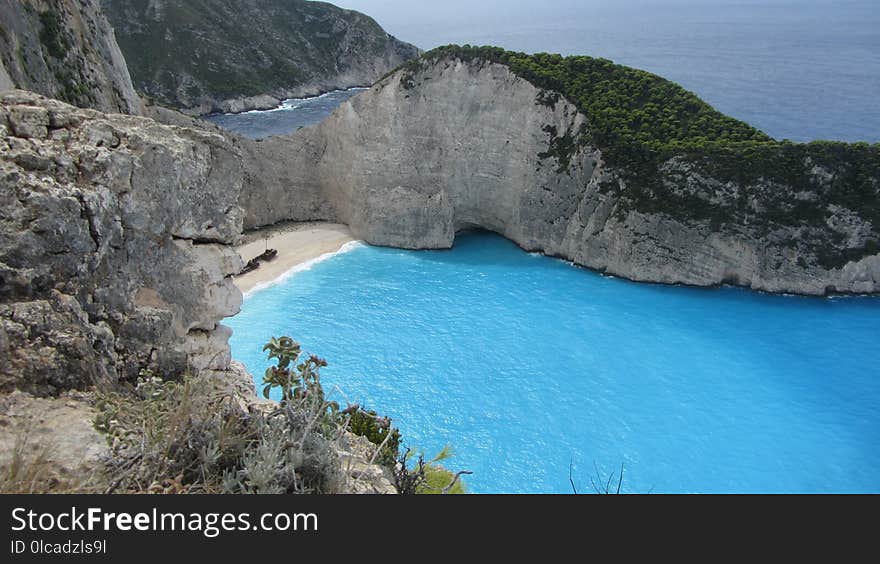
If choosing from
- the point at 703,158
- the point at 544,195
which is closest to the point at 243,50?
the point at 544,195

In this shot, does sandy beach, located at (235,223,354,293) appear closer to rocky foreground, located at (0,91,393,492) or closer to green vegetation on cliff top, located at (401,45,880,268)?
green vegetation on cliff top, located at (401,45,880,268)

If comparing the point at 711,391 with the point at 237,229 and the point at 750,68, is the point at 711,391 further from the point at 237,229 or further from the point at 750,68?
the point at 750,68

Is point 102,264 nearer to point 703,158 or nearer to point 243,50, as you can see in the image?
point 703,158

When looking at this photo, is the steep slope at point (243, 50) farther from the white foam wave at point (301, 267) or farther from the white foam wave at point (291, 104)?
the white foam wave at point (301, 267)

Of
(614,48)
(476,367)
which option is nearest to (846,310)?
(476,367)

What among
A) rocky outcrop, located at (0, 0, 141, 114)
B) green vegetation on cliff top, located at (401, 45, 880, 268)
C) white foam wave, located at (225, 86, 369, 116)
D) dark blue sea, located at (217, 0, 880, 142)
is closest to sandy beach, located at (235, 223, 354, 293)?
rocky outcrop, located at (0, 0, 141, 114)
